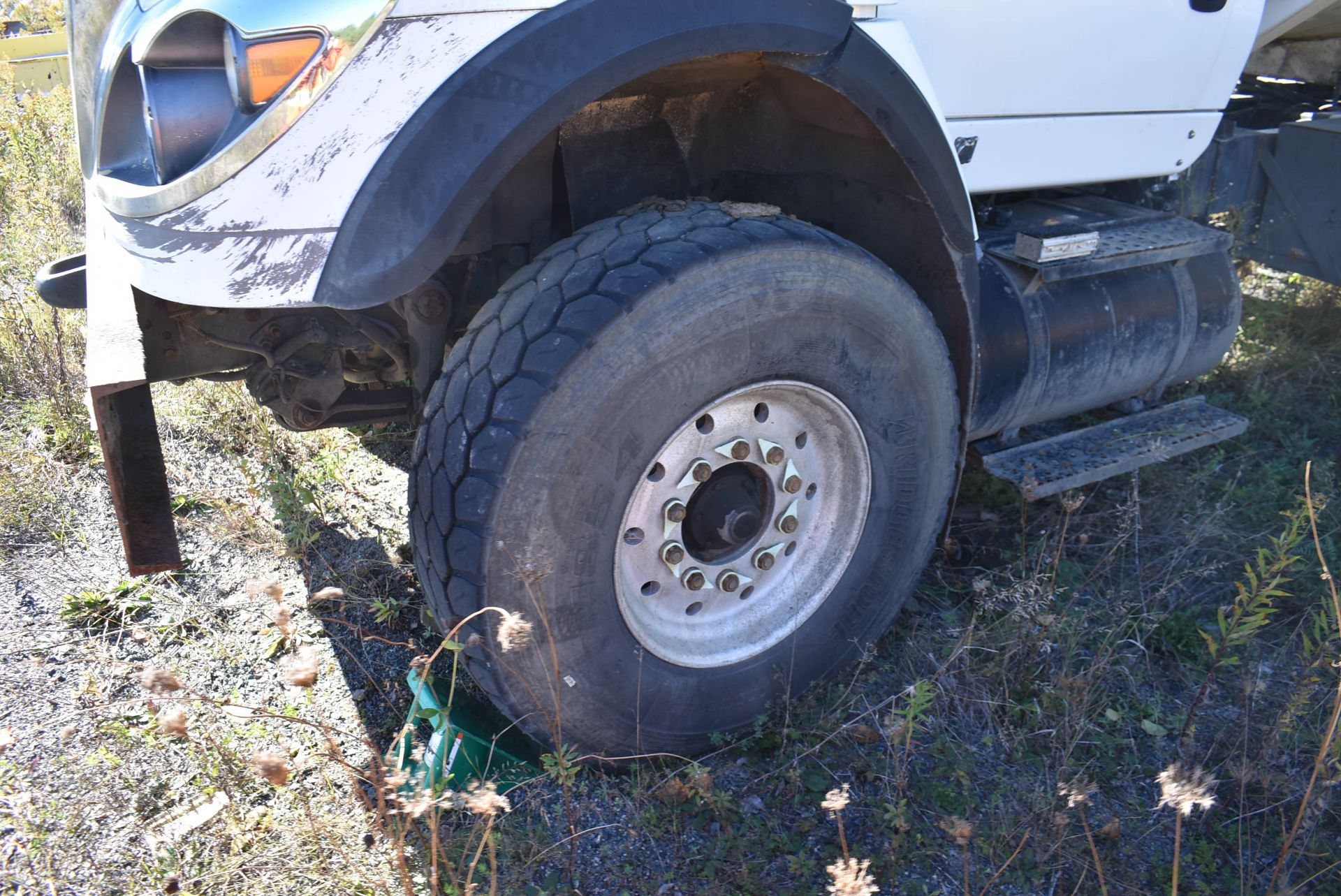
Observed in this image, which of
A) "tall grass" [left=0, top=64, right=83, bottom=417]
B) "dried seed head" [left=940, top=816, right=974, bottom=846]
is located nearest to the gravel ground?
"dried seed head" [left=940, top=816, right=974, bottom=846]

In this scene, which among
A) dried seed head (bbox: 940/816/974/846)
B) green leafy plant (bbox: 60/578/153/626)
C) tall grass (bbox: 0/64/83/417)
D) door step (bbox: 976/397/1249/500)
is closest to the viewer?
dried seed head (bbox: 940/816/974/846)

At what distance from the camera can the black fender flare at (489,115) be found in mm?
1704

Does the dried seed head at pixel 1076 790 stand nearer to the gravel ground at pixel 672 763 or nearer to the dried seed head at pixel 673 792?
the gravel ground at pixel 672 763

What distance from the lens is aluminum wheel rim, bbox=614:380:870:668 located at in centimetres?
224

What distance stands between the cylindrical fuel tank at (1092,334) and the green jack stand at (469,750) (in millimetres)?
1571

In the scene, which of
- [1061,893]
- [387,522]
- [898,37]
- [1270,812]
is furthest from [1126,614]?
[387,522]

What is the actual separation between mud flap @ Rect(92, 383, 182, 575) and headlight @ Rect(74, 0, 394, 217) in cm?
43

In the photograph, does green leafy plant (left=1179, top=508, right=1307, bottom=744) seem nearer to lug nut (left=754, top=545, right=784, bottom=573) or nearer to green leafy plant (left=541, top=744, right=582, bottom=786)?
lug nut (left=754, top=545, right=784, bottom=573)

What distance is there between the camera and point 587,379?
192 centimetres

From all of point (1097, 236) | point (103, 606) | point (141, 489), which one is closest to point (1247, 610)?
point (1097, 236)

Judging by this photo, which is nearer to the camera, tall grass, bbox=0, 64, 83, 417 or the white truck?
the white truck

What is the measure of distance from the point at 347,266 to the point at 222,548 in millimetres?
1833

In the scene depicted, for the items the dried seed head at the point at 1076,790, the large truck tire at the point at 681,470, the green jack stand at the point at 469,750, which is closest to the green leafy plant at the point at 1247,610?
the dried seed head at the point at 1076,790

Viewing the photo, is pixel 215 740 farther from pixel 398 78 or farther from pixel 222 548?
pixel 398 78
